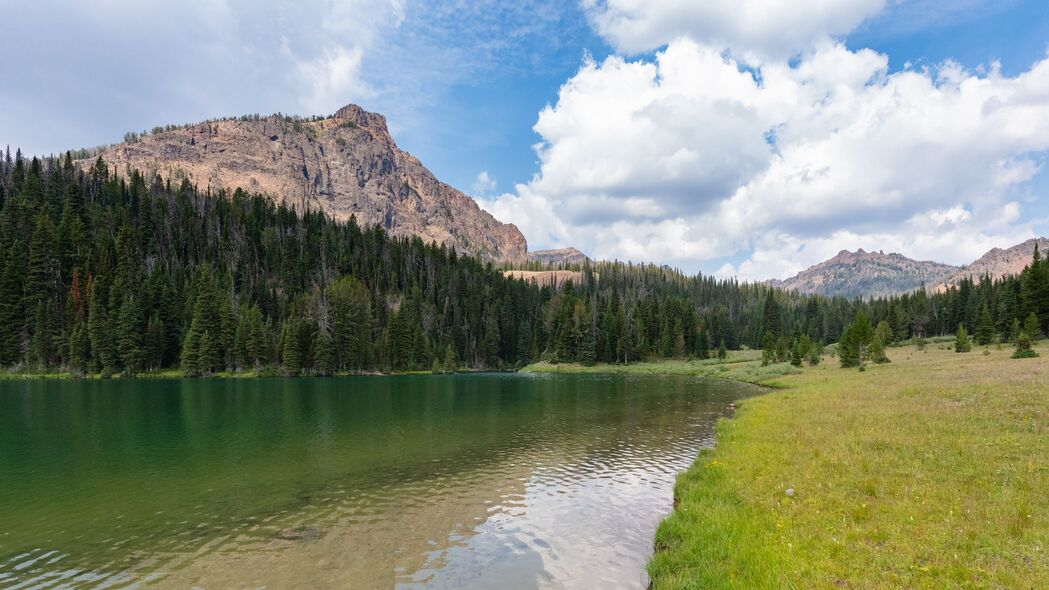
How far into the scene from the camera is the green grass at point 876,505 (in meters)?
10.8

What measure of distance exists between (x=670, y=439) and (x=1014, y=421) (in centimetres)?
1723

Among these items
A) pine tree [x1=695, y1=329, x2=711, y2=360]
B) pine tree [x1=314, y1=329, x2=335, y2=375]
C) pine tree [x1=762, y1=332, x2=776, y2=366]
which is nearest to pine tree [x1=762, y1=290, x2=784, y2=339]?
pine tree [x1=695, y1=329, x2=711, y2=360]

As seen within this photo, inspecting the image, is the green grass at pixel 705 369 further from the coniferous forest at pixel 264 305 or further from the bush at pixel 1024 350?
the bush at pixel 1024 350

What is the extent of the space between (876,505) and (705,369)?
96988mm

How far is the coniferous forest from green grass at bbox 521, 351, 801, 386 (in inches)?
269

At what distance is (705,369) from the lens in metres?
107

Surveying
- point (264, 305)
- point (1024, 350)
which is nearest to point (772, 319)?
point (1024, 350)

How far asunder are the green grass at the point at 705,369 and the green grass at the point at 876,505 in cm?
4716

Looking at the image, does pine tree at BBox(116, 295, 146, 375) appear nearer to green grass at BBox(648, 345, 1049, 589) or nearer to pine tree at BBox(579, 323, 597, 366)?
pine tree at BBox(579, 323, 597, 366)

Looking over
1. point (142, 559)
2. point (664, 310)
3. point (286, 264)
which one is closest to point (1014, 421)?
point (142, 559)

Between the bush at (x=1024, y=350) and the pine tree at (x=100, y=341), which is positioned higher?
the pine tree at (x=100, y=341)

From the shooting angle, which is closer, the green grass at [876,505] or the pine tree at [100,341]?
the green grass at [876,505]

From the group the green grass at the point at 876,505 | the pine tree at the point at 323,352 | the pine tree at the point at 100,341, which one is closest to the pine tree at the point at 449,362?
the pine tree at the point at 323,352

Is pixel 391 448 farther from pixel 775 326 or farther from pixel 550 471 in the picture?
pixel 775 326
